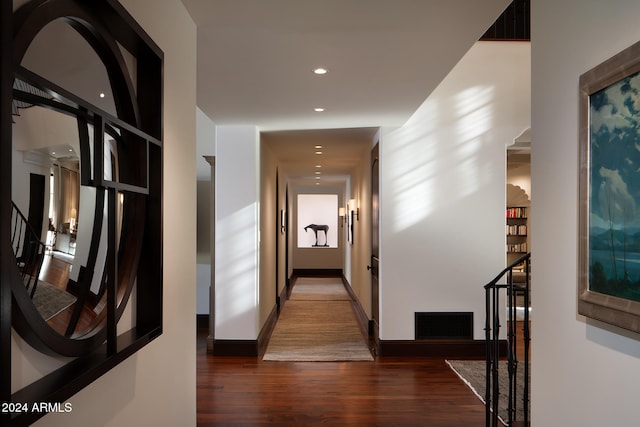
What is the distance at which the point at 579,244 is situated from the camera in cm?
152

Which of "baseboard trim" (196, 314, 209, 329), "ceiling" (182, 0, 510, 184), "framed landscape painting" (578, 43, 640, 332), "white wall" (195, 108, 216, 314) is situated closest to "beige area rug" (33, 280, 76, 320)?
"framed landscape painting" (578, 43, 640, 332)

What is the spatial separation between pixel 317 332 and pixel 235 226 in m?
2.13

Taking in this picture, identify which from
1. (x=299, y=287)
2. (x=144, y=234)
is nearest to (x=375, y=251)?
(x=144, y=234)

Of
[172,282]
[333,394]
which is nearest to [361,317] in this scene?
[333,394]

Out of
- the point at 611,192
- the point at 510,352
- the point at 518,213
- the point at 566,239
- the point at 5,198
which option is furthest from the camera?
the point at 518,213

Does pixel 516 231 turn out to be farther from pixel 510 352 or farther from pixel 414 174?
pixel 510 352

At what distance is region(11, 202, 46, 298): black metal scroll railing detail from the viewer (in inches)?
42.0

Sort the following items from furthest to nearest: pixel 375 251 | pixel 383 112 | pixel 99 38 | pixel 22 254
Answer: pixel 375 251 → pixel 383 112 → pixel 99 38 → pixel 22 254

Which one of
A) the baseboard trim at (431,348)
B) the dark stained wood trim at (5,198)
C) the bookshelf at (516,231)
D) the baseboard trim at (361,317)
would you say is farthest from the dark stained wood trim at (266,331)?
the bookshelf at (516,231)

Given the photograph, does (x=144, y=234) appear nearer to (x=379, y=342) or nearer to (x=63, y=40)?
(x=63, y=40)

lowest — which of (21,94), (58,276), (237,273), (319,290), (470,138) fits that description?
(319,290)

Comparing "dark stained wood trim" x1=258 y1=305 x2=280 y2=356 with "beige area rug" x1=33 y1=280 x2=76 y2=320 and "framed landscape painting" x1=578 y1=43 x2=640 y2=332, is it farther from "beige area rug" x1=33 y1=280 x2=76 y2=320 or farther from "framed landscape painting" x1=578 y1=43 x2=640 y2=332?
"framed landscape painting" x1=578 y1=43 x2=640 y2=332

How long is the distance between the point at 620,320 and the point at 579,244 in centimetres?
29

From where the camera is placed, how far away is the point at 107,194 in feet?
4.85
